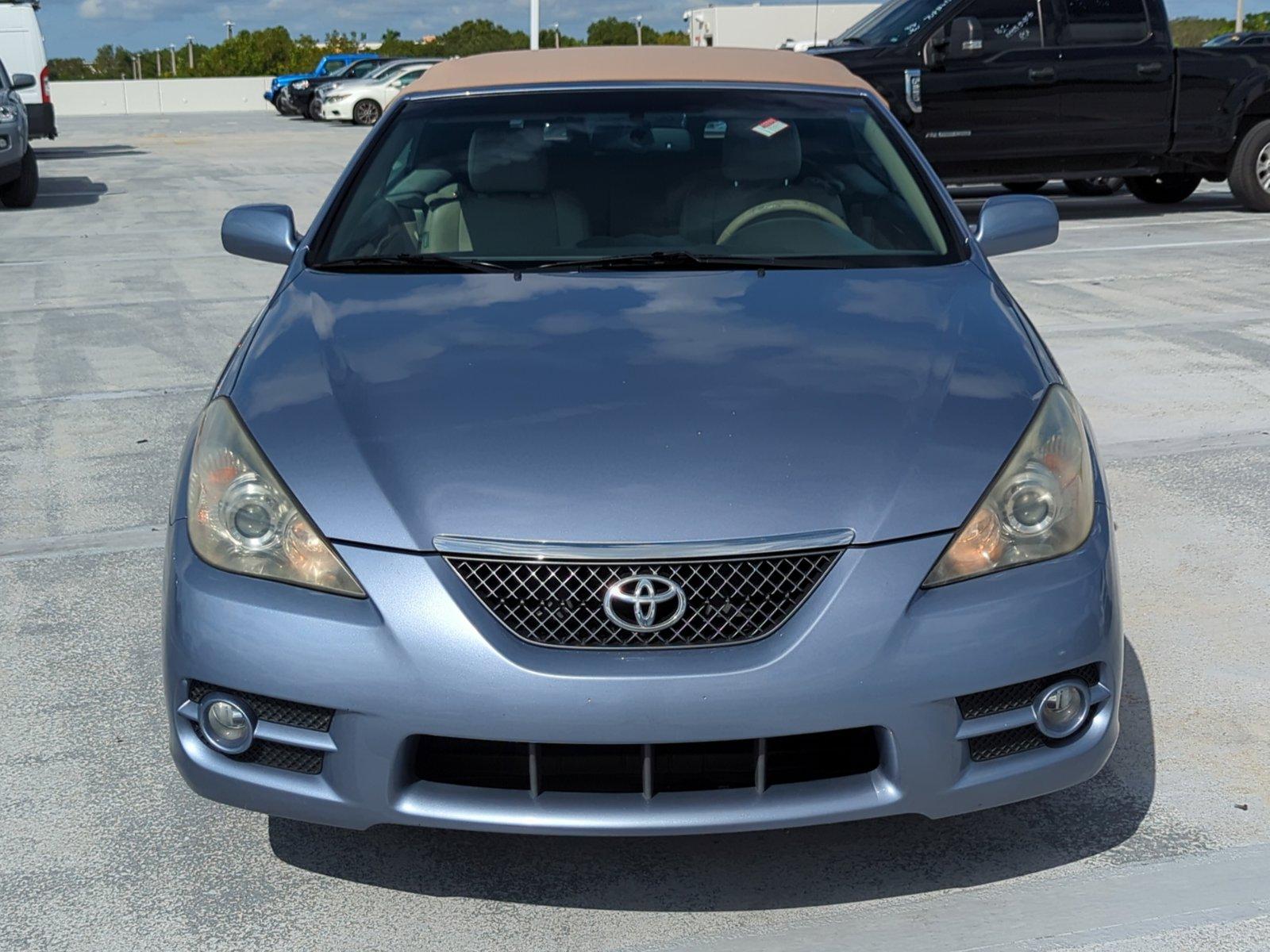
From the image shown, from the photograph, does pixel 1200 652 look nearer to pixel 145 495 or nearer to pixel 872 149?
pixel 872 149

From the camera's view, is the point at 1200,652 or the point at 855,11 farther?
the point at 855,11

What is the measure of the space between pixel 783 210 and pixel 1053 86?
8.72 metres

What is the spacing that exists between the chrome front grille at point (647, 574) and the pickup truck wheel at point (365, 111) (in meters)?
32.7

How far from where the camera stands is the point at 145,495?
5055 mm

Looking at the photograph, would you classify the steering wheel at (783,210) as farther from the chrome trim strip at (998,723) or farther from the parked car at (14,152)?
the parked car at (14,152)

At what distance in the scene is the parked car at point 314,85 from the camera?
3681 centimetres

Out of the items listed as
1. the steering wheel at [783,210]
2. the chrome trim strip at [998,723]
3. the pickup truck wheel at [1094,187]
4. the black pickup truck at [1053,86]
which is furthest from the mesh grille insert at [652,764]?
the pickup truck wheel at [1094,187]

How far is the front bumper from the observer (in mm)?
2283

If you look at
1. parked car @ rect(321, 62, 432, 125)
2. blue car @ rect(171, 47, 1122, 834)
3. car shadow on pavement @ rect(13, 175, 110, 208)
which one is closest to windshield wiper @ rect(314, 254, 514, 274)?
blue car @ rect(171, 47, 1122, 834)

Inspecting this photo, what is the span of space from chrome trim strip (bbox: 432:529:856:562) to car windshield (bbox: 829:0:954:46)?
1021 cm

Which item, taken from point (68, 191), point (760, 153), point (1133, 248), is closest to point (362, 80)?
point (68, 191)

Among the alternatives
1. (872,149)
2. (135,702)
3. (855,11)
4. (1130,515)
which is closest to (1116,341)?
(1130,515)

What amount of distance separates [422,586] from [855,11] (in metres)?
63.4

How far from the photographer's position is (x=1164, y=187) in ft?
44.9
